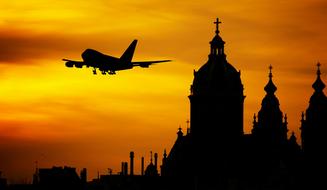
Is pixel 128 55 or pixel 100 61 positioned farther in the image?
pixel 128 55

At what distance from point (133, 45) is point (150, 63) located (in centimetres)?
1031

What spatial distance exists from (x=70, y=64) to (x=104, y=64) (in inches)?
141

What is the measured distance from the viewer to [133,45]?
163750 mm

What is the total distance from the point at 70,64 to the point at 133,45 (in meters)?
9.62

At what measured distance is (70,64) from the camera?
156125mm

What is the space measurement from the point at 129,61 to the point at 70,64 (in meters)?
6.52

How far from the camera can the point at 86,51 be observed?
6156 inches

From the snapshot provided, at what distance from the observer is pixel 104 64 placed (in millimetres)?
154375

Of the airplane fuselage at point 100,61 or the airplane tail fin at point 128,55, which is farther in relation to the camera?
the airplane tail fin at point 128,55

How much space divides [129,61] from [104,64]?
6021 mm

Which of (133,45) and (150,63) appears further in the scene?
(133,45)

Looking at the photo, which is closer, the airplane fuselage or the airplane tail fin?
the airplane fuselage

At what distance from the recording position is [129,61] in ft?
525
